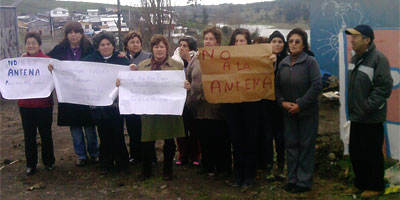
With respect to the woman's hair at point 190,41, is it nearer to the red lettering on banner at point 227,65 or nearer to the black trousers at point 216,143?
the black trousers at point 216,143

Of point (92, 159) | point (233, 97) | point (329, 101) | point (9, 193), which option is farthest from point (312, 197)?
point (329, 101)

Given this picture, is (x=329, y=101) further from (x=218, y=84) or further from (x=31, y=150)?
(x=31, y=150)

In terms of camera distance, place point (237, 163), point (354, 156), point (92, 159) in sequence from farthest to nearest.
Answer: point (92, 159), point (237, 163), point (354, 156)

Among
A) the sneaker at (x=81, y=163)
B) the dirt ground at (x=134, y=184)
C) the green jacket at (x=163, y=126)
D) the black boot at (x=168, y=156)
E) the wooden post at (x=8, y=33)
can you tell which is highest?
the wooden post at (x=8, y=33)

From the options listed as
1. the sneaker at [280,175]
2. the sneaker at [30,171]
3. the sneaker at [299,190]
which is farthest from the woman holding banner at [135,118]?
the sneaker at [299,190]

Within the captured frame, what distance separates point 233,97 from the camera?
190 inches

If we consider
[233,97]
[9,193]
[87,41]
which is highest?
[87,41]

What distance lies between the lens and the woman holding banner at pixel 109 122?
5598mm

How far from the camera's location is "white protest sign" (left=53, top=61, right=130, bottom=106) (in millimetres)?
5527

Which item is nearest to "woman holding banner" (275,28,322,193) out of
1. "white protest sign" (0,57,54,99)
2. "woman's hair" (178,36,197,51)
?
"woman's hair" (178,36,197,51)

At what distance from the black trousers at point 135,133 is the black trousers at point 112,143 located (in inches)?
6.3

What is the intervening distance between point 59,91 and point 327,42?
24.5ft

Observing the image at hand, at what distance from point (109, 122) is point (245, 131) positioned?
→ 6.16 feet

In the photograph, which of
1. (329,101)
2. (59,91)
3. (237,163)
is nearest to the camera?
(237,163)
